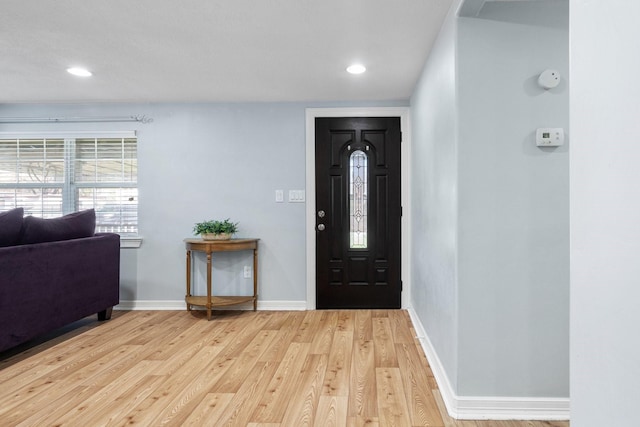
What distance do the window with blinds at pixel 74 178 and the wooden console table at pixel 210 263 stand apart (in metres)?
0.84

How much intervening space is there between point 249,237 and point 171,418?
2228mm

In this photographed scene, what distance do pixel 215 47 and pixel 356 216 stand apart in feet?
6.77

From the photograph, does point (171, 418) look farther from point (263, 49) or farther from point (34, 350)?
point (263, 49)

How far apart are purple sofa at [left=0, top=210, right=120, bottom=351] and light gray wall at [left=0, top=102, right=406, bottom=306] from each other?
514 mm

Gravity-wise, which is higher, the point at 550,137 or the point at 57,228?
the point at 550,137

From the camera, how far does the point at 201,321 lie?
12.0ft

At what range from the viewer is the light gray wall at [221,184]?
400 centimetres

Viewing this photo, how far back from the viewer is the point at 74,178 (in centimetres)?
414

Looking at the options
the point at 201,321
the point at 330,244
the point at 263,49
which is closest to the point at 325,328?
the point at 330,244

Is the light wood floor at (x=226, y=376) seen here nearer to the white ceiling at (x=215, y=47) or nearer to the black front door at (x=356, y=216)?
the black front door at (x=356, y=216)

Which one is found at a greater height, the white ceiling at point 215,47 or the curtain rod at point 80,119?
the white ceiling at point 215,47

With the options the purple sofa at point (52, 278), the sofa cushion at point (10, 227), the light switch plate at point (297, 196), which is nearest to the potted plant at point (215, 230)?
the light switch plate at point (297, 196)

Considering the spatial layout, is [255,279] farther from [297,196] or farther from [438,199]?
[438,199]

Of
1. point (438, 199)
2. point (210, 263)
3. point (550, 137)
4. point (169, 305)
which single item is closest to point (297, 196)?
point (210, 263)
